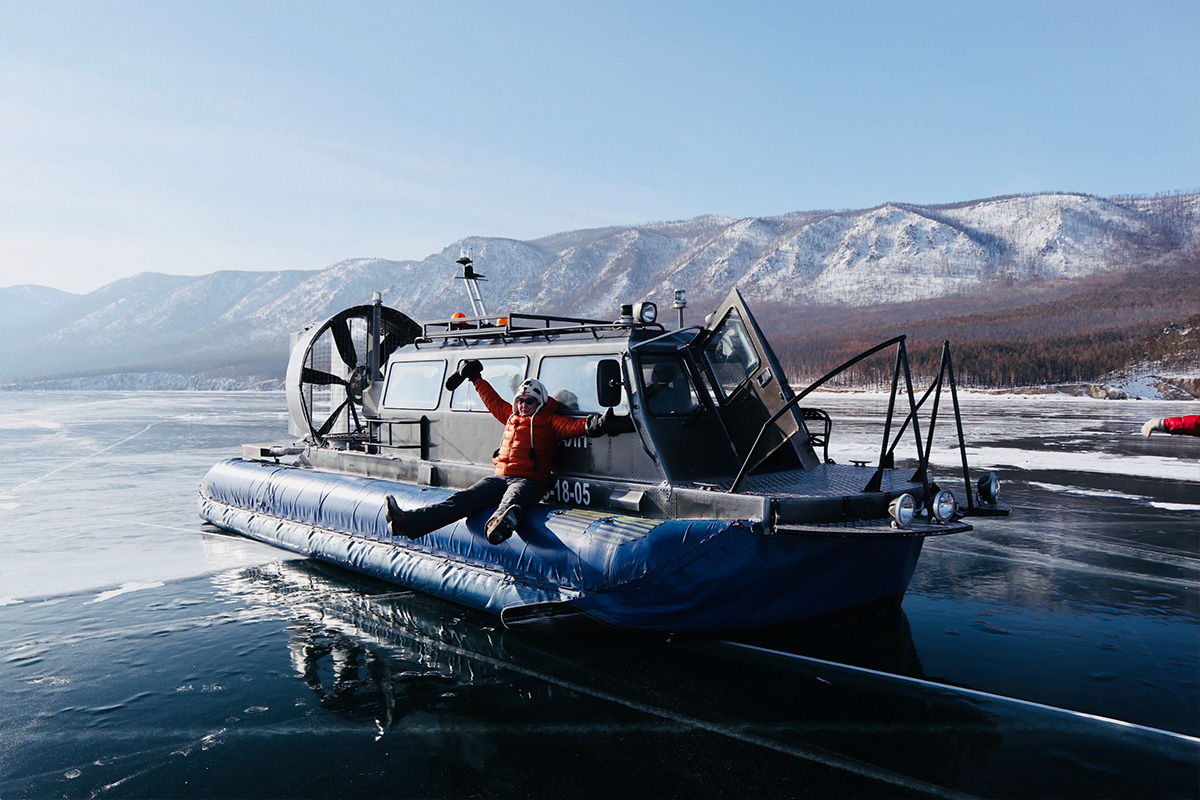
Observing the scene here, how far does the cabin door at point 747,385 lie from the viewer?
606 cm

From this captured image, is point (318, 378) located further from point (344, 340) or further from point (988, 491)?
point (988, 491)

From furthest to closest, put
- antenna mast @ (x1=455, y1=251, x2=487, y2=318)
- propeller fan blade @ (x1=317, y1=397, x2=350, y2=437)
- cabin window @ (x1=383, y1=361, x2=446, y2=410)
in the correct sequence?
propeller fan blade @ (x1=317, y1=397, x2=350, y2=437) → antenna mast @ (x1=455, y1=251, x2=487, y2=318) → cabin window @ (x1=383, y1=361, x2=446, y2=410)

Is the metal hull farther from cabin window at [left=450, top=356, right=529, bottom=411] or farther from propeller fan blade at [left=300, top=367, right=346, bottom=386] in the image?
propeller fan blade at [left=300, top=367, right=346, bottom=386]

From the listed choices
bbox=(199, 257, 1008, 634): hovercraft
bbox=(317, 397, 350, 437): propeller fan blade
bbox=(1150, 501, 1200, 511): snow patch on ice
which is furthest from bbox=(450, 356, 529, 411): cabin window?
bbox=(1150, 501, 1200, 511): snow patch on ice

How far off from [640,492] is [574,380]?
1.15 meters

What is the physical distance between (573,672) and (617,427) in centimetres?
161

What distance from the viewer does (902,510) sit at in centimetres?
479

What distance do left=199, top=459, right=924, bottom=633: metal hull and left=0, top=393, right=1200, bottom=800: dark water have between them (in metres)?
0.31

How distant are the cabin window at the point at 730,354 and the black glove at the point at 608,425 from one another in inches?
35.2

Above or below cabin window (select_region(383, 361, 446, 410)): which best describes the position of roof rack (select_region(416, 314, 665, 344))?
above

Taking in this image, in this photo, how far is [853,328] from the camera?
122 m

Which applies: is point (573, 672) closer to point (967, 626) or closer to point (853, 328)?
point (967, 626)

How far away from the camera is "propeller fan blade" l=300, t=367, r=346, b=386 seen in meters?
9.50

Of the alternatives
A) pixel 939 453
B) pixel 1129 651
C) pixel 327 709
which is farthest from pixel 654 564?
pixel 939 453
